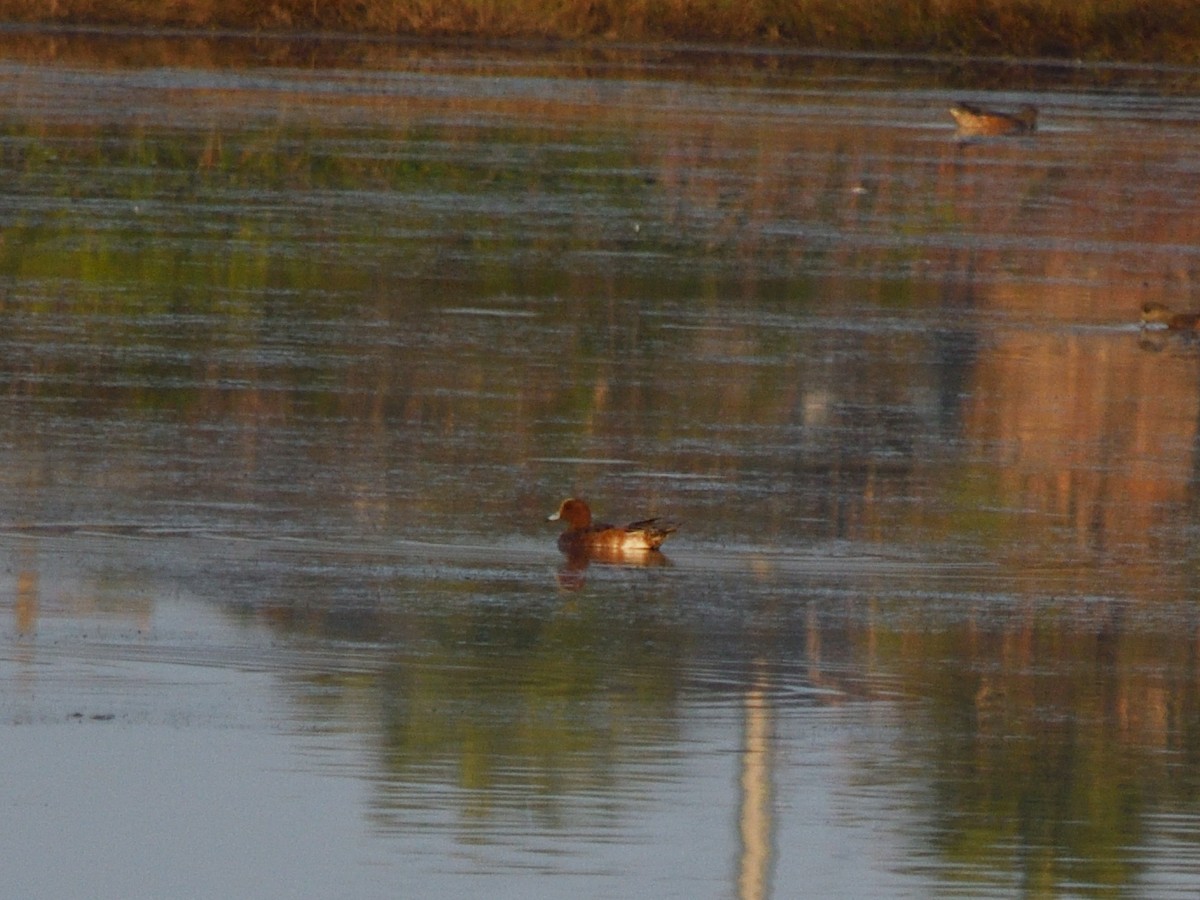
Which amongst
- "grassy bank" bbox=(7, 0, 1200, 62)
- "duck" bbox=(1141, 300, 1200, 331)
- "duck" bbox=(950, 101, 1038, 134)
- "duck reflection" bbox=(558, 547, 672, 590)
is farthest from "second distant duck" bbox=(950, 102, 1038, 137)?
"duck reflection" bbox=(558, 547, 672, 590)

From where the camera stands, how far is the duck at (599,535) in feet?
38.4

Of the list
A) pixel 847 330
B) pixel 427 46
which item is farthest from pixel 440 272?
pixel 427 46

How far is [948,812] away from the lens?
8.54 m

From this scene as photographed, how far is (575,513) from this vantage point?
38.4ft

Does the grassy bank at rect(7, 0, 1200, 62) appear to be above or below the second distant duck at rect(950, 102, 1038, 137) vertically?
above

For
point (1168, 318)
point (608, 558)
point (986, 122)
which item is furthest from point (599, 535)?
point (986, 122)

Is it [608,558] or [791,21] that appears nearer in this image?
[608,558]

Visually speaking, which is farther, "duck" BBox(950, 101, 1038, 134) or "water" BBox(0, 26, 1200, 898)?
"duck" BBox(950, 101, 1038, 134)

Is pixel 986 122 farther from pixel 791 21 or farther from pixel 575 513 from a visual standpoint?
pixel 575 513

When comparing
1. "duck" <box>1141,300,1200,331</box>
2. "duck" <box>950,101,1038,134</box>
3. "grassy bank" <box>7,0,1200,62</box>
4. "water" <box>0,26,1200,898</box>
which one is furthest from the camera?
"grassy bank" <box>7,0,1200,62</box>

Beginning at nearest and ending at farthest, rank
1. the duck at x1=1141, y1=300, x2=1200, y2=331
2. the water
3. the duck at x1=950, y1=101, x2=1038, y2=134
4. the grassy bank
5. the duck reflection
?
1. the water
2. the duck reflection
3. the duck at x1=1141, y1=300, x2=1200, y2=331
4. the duck at x1=950, y1=101, x2=1038, y2=134
5. the grassy bank

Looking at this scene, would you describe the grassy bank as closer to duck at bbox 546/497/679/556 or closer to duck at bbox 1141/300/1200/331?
duck at bbox 1141/300/1200/331

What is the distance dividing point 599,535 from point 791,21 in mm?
47978

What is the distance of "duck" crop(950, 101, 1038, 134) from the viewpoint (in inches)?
1454
